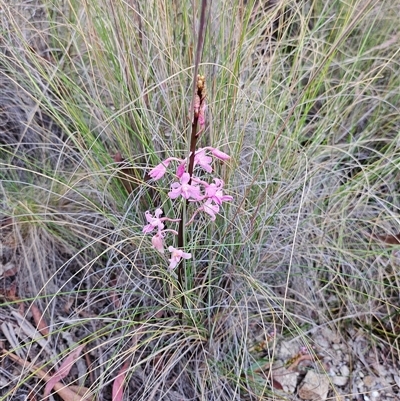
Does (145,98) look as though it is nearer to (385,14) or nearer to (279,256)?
(279,256)

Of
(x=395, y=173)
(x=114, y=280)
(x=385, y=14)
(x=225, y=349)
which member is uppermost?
→ (x=385, y=14)

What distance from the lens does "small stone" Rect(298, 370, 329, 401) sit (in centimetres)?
154

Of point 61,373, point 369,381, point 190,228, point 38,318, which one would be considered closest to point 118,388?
point 61,373

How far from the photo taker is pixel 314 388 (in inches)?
60.9

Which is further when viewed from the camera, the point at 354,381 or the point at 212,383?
the point at 354,381

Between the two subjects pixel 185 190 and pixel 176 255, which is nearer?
pixel 185 190

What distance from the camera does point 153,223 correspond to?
1.18 metres

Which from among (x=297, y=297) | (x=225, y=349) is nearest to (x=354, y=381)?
(x=297, y=297)

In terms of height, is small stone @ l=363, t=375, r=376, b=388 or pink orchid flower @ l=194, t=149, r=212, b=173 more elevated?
pink orchid flower @ l=194, t=149, r=212, b=173

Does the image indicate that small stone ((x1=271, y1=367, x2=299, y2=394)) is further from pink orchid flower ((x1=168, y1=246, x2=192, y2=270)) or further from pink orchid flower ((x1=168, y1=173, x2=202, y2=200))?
pink orchid flower ((x1=168, y1=173, x2=202, y2=200))

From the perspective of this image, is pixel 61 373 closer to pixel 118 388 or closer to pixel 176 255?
pixel 118 388

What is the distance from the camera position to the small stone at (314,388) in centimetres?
154

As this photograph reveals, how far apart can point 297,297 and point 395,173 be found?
62cm

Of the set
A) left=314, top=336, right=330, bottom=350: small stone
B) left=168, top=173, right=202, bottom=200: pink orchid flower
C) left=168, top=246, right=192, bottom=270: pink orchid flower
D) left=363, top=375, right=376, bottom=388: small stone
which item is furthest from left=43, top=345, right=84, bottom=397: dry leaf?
left=363, top=375, right=376, bottom=388: small stone
